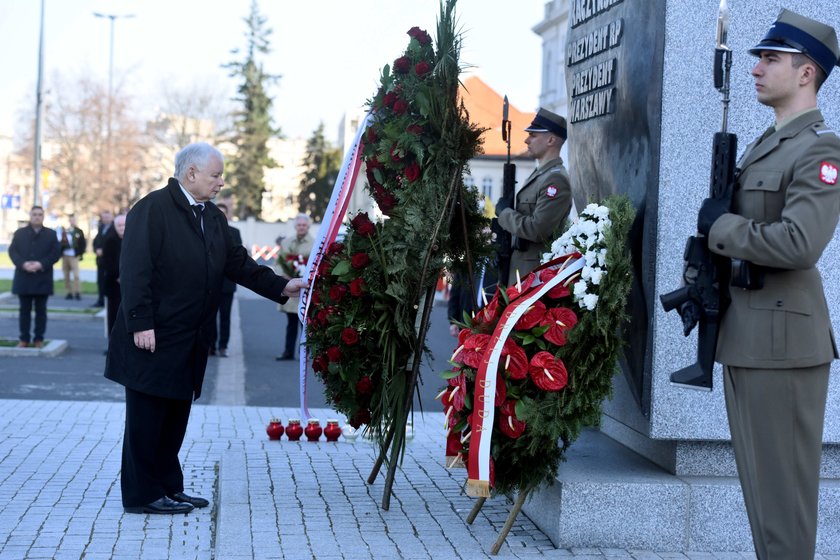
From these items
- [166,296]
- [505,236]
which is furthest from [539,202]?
[166,296]

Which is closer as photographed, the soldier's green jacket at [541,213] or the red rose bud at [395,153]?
the red rose bud at [395,153]

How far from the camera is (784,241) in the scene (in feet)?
13.4

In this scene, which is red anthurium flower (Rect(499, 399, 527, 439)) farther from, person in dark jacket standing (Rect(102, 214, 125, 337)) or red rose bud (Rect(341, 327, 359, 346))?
person in dark jacket standing (Rect(102, 214, 125, 337))

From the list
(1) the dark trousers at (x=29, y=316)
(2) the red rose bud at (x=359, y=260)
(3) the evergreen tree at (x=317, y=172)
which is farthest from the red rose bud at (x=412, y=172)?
(3) the evergreen tree at (x=317, y=172)

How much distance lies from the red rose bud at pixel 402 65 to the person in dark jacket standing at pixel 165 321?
3.48 feet

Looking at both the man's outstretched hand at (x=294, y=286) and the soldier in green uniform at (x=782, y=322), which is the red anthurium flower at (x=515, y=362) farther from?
the man's outstretched hand at (x=294, y=286)

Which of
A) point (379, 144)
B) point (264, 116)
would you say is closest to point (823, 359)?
point (379, 144)

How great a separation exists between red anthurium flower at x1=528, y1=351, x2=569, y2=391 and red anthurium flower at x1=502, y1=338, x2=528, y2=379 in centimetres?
4

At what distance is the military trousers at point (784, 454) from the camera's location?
4250mm

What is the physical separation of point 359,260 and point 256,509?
1.37 metres

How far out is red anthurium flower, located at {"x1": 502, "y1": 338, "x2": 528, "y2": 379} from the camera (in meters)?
5.46

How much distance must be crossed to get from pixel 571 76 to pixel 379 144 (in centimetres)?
178

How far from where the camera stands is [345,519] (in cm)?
620

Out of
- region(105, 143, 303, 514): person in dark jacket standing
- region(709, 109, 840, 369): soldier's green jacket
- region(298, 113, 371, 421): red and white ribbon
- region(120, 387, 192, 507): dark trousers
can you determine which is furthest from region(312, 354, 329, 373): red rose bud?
region(709, 109, 840, 369): soldier's green jacket
